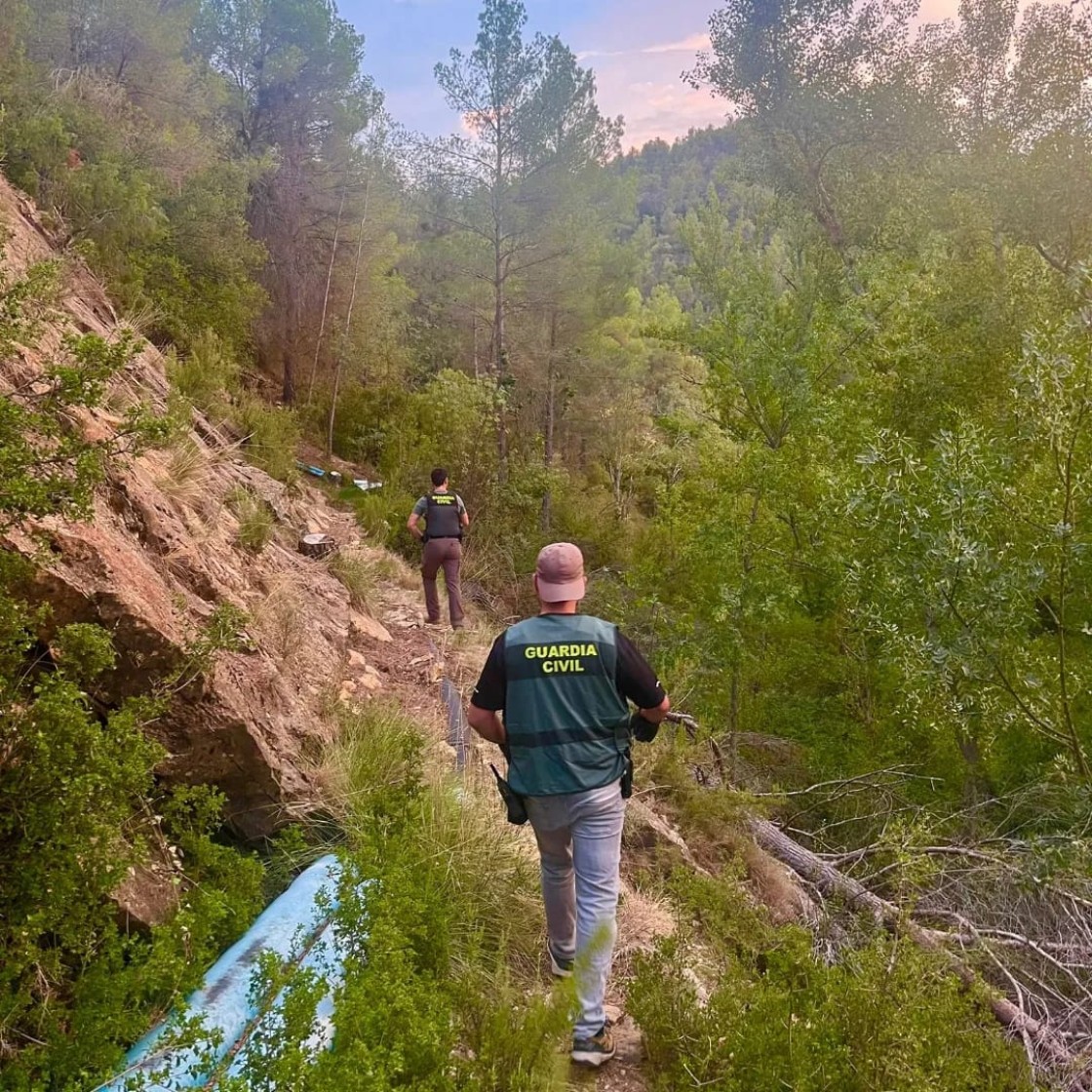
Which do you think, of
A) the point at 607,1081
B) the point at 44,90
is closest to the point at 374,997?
the point at 607,1081

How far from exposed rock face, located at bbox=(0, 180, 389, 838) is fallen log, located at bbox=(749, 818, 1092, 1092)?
299 cm

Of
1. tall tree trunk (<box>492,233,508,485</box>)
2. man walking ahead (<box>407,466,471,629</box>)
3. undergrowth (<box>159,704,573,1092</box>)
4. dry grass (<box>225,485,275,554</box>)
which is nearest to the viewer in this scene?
undergrowth (<box>159,704,573,1092</box>)

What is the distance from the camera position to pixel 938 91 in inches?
647

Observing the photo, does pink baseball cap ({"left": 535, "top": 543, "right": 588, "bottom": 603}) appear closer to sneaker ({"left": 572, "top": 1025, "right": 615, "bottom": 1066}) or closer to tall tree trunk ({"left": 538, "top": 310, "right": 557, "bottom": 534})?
sneaker ({"left": 572, "top": 1025, "right": 615, "bottom": 1066})

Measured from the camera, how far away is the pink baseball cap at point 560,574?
3037 mm

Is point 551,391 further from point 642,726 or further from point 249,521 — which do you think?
point 642,726

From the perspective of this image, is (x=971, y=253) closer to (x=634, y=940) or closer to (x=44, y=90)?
(x=634, y=940)

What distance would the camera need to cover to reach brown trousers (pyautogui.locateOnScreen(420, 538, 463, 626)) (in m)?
8.12

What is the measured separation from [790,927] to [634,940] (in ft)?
4.00

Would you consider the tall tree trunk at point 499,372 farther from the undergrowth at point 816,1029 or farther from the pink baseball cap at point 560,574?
A: the undergrowth at point 816,1029

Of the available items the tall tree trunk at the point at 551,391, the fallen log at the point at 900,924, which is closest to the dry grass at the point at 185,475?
the fallen log at the point at 900,924

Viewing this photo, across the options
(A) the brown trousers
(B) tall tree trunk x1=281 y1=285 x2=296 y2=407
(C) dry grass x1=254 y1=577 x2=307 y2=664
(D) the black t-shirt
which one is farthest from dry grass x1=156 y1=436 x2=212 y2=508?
(B) tall tree trunk x1=281 y1=285 x2=296 y2=407

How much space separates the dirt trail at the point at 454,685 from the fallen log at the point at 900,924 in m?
1.19

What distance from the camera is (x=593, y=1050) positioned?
110 inches
